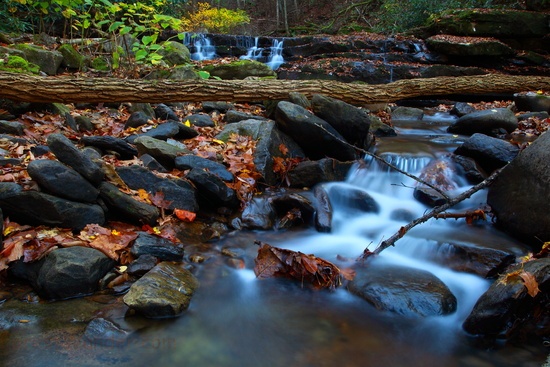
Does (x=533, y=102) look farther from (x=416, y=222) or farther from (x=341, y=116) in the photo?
(x=416, y=222)

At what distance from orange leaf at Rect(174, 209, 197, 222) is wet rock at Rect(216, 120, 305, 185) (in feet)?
4.36

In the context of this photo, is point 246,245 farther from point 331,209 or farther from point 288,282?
point 331,209

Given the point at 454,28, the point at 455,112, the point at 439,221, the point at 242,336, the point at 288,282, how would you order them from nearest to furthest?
1. the point at 242,336
2. the point at 288,282
3. the point at 439,221
4. the point at 455,112
5. the point at 454,28

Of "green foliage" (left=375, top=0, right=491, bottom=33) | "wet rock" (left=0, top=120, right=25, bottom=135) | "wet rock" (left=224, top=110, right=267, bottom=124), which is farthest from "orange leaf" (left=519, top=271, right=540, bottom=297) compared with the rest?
"green foliage" (left=375, top=0, right=491, bottom=33)

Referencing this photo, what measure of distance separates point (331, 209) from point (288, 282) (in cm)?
169

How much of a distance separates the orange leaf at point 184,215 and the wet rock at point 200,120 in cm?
273

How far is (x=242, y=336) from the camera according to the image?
10.5 feet

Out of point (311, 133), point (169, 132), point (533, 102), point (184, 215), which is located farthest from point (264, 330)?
point (533, 102)

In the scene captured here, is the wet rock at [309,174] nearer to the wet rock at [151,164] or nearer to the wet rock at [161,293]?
the wet rock at [151,164]

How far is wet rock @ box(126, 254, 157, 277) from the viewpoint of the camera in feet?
11.8

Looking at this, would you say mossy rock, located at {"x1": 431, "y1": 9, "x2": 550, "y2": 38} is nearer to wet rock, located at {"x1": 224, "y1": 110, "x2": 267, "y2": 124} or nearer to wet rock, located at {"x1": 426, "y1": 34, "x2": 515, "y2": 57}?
wet rock, located at {"x1": 426, "y1": 34, "x2": 515, "y2": 57}

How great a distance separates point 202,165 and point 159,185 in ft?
2.39

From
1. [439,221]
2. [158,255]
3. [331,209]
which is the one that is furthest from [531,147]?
[158,255]

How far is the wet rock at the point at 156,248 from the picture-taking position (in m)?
3.77
